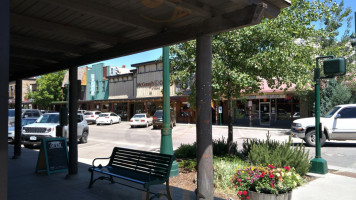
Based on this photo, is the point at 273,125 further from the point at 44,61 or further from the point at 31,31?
the point at 31,31

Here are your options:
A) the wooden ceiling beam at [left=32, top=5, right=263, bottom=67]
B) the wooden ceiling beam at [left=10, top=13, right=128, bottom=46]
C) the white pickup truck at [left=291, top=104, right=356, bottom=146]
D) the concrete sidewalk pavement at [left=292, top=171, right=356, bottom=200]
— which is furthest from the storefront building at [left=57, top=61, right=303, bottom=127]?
the wooden ceiling beam at [left=10, top=13, right=128, bottom=46]

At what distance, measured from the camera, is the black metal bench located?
204 inches

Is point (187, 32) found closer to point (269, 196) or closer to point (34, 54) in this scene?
point (269, 196)

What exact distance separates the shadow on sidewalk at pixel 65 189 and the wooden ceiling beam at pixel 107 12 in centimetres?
305

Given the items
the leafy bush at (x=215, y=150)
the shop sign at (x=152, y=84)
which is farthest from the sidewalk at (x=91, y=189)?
the shop sign at (x=152, y=84)

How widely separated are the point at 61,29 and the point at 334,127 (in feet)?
41.4

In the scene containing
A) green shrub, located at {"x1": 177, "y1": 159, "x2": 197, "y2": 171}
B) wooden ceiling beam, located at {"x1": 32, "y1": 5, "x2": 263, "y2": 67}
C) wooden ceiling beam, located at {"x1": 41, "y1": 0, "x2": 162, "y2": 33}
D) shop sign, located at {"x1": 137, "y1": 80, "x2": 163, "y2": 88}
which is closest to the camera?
wooden ceiling beam, located at {"x1": 32, "y1": 5, "x2": 263, "y2": 67}

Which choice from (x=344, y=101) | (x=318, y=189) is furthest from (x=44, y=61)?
(x=344, y=101)

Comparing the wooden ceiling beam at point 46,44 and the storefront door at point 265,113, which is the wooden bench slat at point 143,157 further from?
the storefront door at point 265,113

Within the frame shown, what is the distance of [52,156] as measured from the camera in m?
7.77

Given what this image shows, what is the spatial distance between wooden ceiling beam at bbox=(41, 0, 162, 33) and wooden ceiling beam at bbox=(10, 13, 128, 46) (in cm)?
105

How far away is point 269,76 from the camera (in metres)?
8.73

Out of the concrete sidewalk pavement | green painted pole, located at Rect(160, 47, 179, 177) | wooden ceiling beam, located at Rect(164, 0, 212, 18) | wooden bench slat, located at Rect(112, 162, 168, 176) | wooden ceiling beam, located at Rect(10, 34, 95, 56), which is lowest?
the concrete sidewalk pavement

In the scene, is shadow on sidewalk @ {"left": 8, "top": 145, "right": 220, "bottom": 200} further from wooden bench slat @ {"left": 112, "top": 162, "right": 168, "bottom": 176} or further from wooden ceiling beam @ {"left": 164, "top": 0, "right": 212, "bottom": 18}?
→ wooden ceiling beam @ {"left": 164, "top": 0, "right": 212, "bottom": 18}
